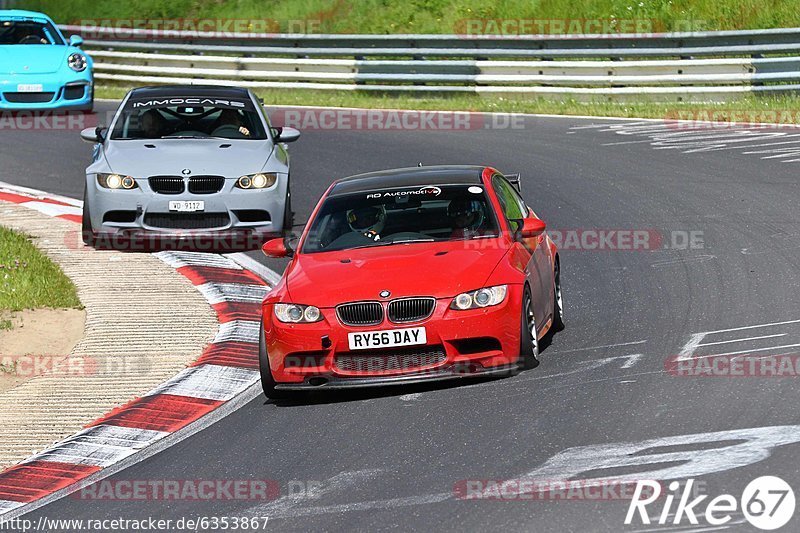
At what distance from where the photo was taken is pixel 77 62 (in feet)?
73.7

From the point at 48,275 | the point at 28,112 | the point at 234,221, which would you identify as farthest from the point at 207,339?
the point at 28,112

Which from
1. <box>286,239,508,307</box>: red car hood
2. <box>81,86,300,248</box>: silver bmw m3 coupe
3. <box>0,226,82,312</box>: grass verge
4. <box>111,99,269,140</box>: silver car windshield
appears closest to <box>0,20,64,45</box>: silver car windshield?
<box>111,99,269,140</box>: silver car windshield

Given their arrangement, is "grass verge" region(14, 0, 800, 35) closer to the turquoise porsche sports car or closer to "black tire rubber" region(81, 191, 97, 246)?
the turquoise porsche sports car

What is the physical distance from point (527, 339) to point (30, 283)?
4901 mm

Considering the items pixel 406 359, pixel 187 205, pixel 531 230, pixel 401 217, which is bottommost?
pixel 187 205

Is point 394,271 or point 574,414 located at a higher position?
point 394,271

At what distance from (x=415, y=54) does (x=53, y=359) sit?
50.7 feet

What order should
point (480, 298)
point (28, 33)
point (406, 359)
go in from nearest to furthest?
1. point (406, 359)
2. point (480, 298)
3. point (28, 33)

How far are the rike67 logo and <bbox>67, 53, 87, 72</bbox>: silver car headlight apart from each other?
17540 millimetres

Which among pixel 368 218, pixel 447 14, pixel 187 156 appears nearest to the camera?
pixel 368 218

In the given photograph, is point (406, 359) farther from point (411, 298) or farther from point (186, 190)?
point (186, 190)

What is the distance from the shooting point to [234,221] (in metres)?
13.6

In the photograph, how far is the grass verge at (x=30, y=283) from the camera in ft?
37.6

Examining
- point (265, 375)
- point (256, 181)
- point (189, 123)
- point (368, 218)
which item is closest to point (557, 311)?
point (368, 218)
